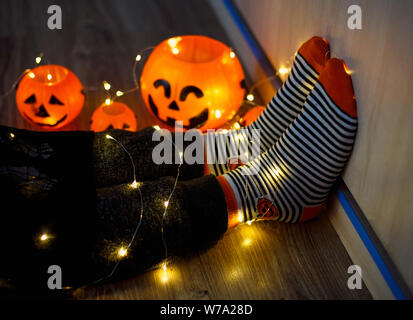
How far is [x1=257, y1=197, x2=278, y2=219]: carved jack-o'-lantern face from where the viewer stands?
1.10 metres

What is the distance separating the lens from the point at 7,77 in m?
1.56

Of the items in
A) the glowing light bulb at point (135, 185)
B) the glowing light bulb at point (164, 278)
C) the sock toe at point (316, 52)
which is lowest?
the glowing light bulb at point (164, 278)

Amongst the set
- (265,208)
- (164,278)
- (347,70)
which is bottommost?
(164,278)

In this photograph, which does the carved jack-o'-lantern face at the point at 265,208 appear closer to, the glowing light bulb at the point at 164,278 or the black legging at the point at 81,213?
the black legging at the point at 81,213

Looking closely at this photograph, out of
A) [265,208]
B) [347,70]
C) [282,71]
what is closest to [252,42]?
[282,71]

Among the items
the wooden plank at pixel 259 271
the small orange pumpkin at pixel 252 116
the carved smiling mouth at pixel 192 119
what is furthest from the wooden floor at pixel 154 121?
the small orange pumpkin at pixel 252 116

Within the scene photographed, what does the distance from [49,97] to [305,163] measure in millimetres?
706

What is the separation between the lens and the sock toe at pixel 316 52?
1.12m

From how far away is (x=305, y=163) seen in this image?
1066 mm

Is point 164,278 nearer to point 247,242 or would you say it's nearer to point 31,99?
point 247,242

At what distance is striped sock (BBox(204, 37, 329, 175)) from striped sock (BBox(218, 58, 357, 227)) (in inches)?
3.1

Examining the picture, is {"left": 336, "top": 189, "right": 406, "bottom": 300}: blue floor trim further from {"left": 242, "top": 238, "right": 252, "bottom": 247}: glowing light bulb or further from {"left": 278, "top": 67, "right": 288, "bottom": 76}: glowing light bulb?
{"left": 278, "top": 67, "right": 288, "bottom": 76}: glowing light bulb

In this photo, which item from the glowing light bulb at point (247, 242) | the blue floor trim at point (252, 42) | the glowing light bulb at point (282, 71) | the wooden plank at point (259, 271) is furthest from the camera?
the blue floor trim at point (252, 42)
